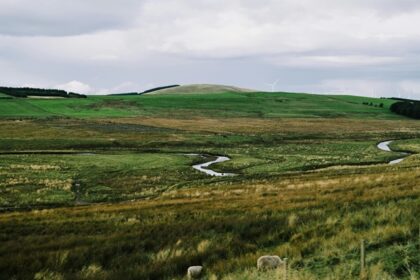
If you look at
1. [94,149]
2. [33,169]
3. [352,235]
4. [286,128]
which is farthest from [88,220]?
[286,128]

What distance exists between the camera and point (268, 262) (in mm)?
13258

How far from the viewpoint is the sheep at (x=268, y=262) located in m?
13.1

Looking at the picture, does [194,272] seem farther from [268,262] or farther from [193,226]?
[193,226]

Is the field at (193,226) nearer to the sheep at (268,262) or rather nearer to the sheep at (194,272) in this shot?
the sheep at (268,262)

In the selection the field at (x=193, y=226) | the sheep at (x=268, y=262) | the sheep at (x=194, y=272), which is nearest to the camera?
the sheep at (x=268, y=262)

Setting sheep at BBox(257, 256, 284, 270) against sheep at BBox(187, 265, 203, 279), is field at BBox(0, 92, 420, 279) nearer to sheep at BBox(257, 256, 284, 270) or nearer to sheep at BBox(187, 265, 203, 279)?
sheep at BBox(257, 256, 284, 270)

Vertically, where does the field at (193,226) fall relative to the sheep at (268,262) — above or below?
below

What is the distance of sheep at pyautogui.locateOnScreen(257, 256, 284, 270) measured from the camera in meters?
13.1

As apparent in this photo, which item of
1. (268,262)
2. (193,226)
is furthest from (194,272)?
(193,226)

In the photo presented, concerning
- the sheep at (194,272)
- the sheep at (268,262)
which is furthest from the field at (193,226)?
the sheep at (194,272)

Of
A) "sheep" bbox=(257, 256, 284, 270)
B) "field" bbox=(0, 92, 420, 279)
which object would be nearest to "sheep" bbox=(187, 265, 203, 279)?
"field" bbox=(0, 92, 420, 279)

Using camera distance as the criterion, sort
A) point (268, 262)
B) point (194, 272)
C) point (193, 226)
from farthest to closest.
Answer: point (193, 226) < point (194, 272) < point (268, 262)

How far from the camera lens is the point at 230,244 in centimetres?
1728

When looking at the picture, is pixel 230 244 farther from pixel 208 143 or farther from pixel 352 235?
pixel 208 143
